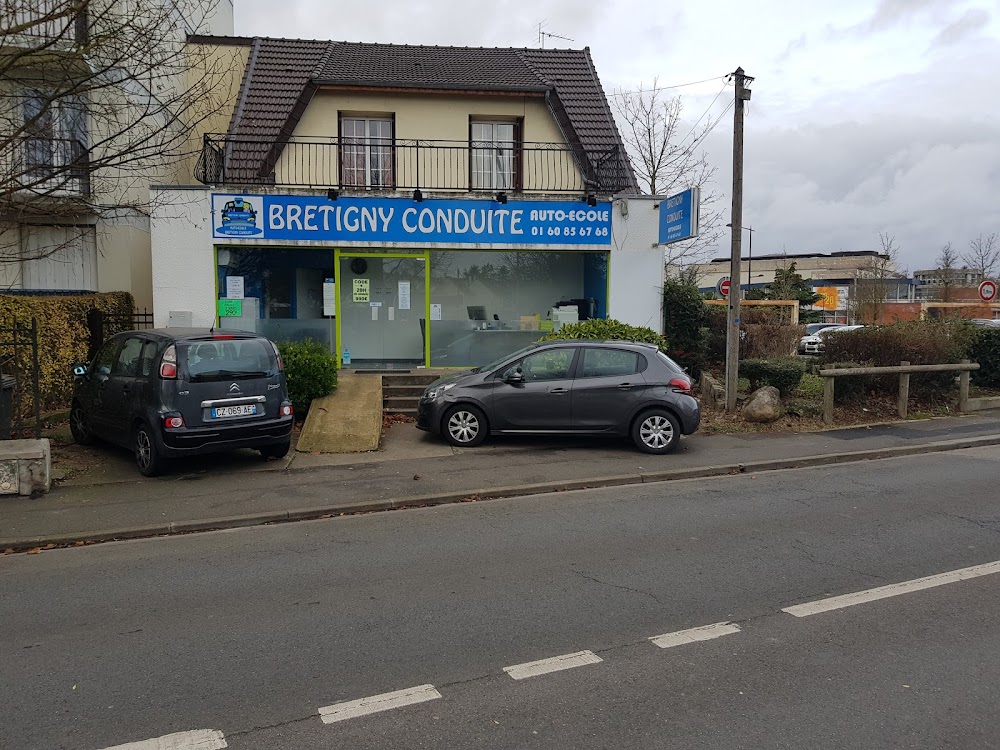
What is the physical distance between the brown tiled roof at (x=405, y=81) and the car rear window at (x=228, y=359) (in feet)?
23.3

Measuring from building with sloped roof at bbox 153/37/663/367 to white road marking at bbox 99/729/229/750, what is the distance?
12.0m

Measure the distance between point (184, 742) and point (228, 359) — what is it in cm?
645

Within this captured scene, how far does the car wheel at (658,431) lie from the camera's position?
10578 mm

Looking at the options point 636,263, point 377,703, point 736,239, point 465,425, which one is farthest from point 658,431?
point 377,703

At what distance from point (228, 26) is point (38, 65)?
44.3 ft

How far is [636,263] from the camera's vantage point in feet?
51.2

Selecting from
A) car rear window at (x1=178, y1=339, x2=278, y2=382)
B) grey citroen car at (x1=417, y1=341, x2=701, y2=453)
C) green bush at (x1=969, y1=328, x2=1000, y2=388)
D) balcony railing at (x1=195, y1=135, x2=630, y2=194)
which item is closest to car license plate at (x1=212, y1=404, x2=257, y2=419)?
car rear window at (x1=178, y1=339, x2=278, y2=382)

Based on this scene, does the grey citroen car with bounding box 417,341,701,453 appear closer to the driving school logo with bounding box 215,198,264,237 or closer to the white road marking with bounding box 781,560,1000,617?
the white road marking with bounding box 781,560,1000,617

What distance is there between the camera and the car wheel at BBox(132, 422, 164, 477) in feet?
29.2

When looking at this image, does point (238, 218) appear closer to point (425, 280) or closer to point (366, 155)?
point (366, 155)

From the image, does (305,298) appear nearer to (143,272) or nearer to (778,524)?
(143,272)

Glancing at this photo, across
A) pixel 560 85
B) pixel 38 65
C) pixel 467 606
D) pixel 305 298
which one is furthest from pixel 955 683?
pixel 560 85

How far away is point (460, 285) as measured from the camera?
15820mm

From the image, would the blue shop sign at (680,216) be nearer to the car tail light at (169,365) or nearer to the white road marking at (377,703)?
the car tail light at (169,365)
